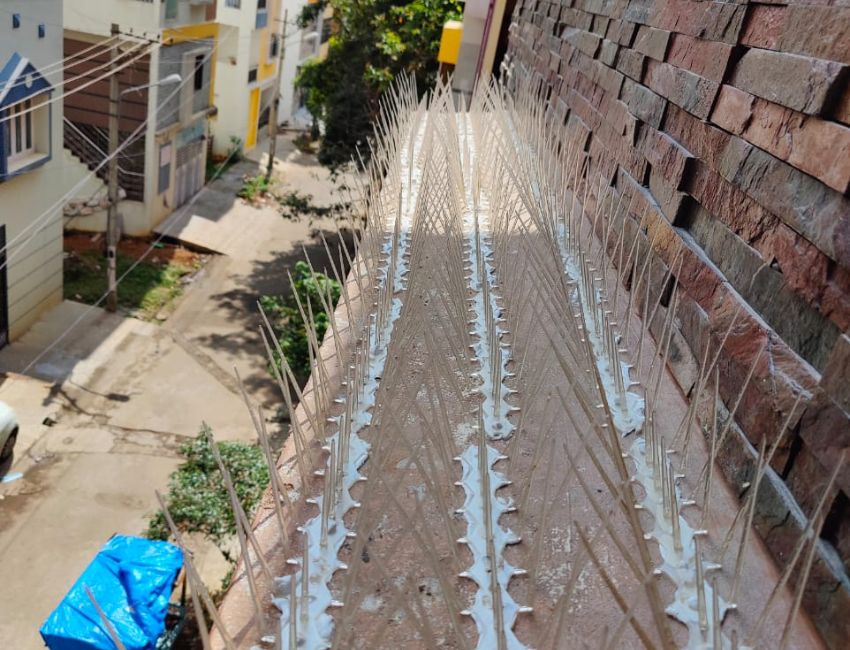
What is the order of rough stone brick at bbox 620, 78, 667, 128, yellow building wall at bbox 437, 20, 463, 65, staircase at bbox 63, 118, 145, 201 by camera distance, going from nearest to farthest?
rough stone brick at bbox 620, 78, 667, 128, yellow building wall at bbox 437, 20, 463, 65, staircase at bbox 63, 118, 145, 201

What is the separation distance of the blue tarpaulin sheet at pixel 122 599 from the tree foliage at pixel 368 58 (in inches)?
346

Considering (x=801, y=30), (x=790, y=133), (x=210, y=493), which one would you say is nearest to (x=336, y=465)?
(x=790, y=133)

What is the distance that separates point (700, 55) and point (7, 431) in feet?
23.3

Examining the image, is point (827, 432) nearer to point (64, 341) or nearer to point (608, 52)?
point (608, 52)

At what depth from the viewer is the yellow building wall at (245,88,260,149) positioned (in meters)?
20.2

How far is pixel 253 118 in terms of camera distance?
2053 centimetres

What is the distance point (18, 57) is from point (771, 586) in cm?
929

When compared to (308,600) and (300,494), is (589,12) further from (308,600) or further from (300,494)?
(308,600)

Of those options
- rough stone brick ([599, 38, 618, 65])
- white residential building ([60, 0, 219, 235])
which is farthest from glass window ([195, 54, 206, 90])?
rough stone brick ([599, 38, 618, 65])

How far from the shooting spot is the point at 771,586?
1386mm

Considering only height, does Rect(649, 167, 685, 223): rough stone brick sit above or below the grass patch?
above

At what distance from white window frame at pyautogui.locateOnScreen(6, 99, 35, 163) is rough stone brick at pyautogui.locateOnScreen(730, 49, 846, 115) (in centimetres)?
903

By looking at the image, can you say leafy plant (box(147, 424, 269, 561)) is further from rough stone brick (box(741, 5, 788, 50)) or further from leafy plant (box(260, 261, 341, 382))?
rough stone brick (box(741, 5, 788, 50))

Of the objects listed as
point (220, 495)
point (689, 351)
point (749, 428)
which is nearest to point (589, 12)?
point (689, 351)
